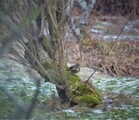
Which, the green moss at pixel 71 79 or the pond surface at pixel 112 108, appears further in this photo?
the green moss at pixel 71 79

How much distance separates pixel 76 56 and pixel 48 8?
4724 mm

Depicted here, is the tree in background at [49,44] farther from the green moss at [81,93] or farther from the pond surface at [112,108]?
the pond surface at [112,108]

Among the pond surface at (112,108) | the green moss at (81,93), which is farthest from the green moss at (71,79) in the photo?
the pond surface at (112,108)

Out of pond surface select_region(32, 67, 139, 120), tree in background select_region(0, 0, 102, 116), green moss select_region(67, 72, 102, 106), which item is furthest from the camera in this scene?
green moss select_region(67, 72, 102, 106)

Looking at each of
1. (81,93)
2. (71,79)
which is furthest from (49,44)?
(81,93)

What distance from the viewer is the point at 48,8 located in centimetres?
564

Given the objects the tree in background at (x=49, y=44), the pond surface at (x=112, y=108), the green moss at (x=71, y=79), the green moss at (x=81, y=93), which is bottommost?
the pond surface at (x=112, y=108)

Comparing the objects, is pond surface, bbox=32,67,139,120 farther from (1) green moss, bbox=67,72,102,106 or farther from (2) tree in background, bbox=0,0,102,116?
(2) tree in background, bbox=0,0,102,116

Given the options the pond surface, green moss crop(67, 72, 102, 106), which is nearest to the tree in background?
green moss crop(67, 72, 102, 106)

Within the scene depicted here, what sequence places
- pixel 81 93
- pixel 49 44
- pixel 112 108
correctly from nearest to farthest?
pixel 49 44, pixel 112 108, pixel 81 93

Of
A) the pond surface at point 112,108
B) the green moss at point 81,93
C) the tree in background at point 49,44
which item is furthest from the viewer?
the green moss at point 81,93

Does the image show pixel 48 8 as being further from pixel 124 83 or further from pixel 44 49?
pixel 124 83

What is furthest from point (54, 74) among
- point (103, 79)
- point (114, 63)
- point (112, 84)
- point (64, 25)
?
point (114, 63)

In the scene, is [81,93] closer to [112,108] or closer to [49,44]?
[112,108]
